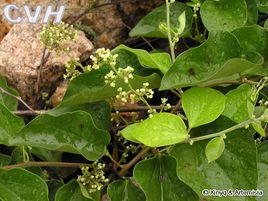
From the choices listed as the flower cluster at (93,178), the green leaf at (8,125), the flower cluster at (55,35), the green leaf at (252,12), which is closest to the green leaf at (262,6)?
the green leaf at (252,12)

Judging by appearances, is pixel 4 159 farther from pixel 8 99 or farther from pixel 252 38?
pixel 252 38

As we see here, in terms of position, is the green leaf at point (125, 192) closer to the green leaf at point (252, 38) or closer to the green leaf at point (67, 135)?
the green leaf at point (67, 135)

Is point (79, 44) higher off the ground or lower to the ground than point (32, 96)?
higher

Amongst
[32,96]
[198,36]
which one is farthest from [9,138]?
[198,36]

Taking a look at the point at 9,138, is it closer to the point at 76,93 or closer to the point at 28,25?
the point at 76,93

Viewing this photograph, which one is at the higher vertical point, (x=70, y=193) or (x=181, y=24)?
(x=181, y=24)

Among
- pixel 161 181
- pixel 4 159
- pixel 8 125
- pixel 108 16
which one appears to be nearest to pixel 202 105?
pixel 161 181
